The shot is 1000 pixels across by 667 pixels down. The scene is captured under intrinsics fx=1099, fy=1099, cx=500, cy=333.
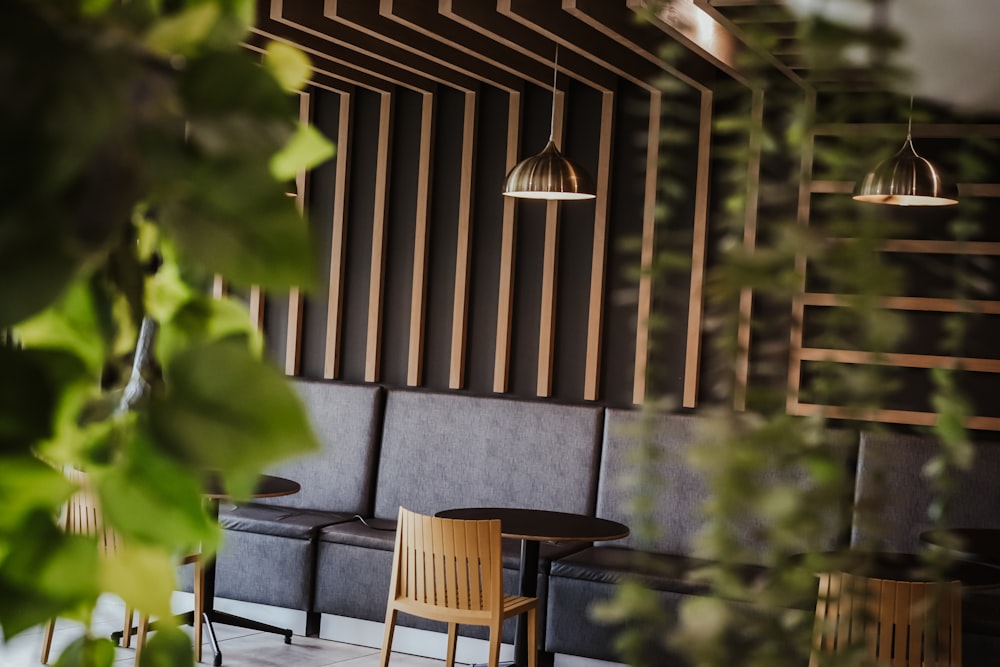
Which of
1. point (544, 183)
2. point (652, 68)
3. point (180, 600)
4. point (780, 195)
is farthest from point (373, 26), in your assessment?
point (780, 195)

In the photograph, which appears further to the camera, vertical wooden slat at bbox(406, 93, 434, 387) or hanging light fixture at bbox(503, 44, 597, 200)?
vertical wooden slat at bbox(406, 93, 434, 387)

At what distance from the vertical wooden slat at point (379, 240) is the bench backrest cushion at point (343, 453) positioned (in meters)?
0.24

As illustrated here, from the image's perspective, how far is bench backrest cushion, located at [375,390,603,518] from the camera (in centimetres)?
565

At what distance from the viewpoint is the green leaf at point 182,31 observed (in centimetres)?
26

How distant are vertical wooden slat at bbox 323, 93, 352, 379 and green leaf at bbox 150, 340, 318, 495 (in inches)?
242

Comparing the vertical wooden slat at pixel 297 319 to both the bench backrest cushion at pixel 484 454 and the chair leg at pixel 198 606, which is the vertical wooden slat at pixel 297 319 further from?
the chair leg at pixel 198 606

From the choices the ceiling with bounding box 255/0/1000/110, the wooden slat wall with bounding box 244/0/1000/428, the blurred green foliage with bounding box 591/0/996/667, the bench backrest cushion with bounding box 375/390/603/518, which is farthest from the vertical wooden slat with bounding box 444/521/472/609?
the blurred green foliage with bounding box 591/0/996/667

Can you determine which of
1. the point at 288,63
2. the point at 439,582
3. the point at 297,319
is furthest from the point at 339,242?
the point at 288,63

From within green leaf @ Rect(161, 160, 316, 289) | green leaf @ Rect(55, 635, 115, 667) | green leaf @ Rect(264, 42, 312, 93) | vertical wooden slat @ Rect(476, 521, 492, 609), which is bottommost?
vertical wooden slat @ Rect(476, 521, 492, 609)

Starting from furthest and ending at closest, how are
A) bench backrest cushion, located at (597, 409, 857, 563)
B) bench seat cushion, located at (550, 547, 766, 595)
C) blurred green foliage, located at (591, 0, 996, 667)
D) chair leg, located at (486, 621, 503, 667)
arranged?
bench backrest cushion, located at (597, 409, 857, 563)
bench seat cushion, located at (550, 547, 766, 595)
chair leg, located at (486, 621, 503, 667)
blurred green foliage, located at (591, 0, 996, 667)

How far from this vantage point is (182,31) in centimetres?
27

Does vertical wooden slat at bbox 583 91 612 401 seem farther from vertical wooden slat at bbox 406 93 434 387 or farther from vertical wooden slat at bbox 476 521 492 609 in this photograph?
vertical wooden slat at bbox 476 521 492 609

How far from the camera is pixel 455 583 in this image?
4.18 meters

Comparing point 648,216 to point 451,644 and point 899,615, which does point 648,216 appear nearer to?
point 451,644
